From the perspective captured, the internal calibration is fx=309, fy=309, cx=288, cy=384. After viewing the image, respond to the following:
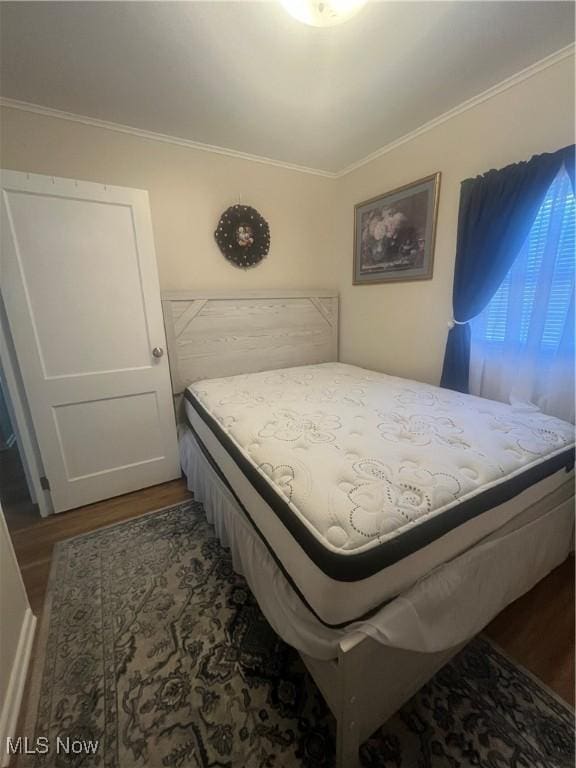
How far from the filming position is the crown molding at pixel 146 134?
1.81 meters

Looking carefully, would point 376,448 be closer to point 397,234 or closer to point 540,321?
point 540,321

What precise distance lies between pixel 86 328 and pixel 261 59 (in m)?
1.73

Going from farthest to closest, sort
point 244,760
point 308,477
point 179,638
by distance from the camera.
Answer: point 179,638 → point 308,477 → point 244,760

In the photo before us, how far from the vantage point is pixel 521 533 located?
1122mm

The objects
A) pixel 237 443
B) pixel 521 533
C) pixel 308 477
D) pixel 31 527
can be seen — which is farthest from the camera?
pixel 31 527

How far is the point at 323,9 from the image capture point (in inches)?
44.2

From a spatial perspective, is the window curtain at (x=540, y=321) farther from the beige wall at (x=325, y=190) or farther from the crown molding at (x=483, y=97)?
the crown molding at (x=483, y=97)

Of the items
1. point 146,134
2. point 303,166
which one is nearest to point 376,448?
point 146,134

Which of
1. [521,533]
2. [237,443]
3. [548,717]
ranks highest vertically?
[237,443]

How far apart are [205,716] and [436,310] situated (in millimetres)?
2434

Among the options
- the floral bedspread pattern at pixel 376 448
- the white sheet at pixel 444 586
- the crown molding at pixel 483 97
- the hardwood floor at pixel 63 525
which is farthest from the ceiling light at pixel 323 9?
the hardwood floor at pixel 63 525

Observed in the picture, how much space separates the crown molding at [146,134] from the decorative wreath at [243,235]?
15.1 inches

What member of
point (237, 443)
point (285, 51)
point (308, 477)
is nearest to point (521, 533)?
point (308, 477)

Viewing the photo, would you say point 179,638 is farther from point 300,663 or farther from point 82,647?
point 300,663
